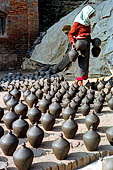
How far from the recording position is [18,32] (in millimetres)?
11383

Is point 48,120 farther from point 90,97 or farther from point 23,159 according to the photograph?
point 90,97

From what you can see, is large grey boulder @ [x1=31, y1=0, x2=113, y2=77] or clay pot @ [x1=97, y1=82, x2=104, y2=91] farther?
large grey boulder @ [x1=31, y1=0, x2=113, y2=77]

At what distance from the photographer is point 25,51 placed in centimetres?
1166

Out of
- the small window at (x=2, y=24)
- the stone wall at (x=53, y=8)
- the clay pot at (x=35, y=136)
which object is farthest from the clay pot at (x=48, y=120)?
the stone wall at (x=53, y=8)

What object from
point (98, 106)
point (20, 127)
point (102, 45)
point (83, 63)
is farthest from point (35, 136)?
point (102, 45)

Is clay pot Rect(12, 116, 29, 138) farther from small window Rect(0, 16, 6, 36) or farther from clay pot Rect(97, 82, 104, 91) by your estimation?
small window Rect(0, 16, 6, 36)

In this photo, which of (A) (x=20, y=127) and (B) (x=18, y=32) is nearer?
(A) (x=20, y=127)

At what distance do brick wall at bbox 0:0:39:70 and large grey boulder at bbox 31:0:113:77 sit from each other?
3.47ft

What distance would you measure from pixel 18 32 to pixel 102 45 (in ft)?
14.3

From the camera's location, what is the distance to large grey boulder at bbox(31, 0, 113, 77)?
318 inches

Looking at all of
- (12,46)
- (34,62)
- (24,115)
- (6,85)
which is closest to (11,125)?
(24,115)

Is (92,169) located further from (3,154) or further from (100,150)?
(3,154)

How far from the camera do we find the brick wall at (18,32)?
440 inches

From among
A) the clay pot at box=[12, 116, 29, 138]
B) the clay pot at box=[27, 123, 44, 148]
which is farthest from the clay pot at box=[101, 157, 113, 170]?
the clay pot at box=[12, 116, 29, 138]
